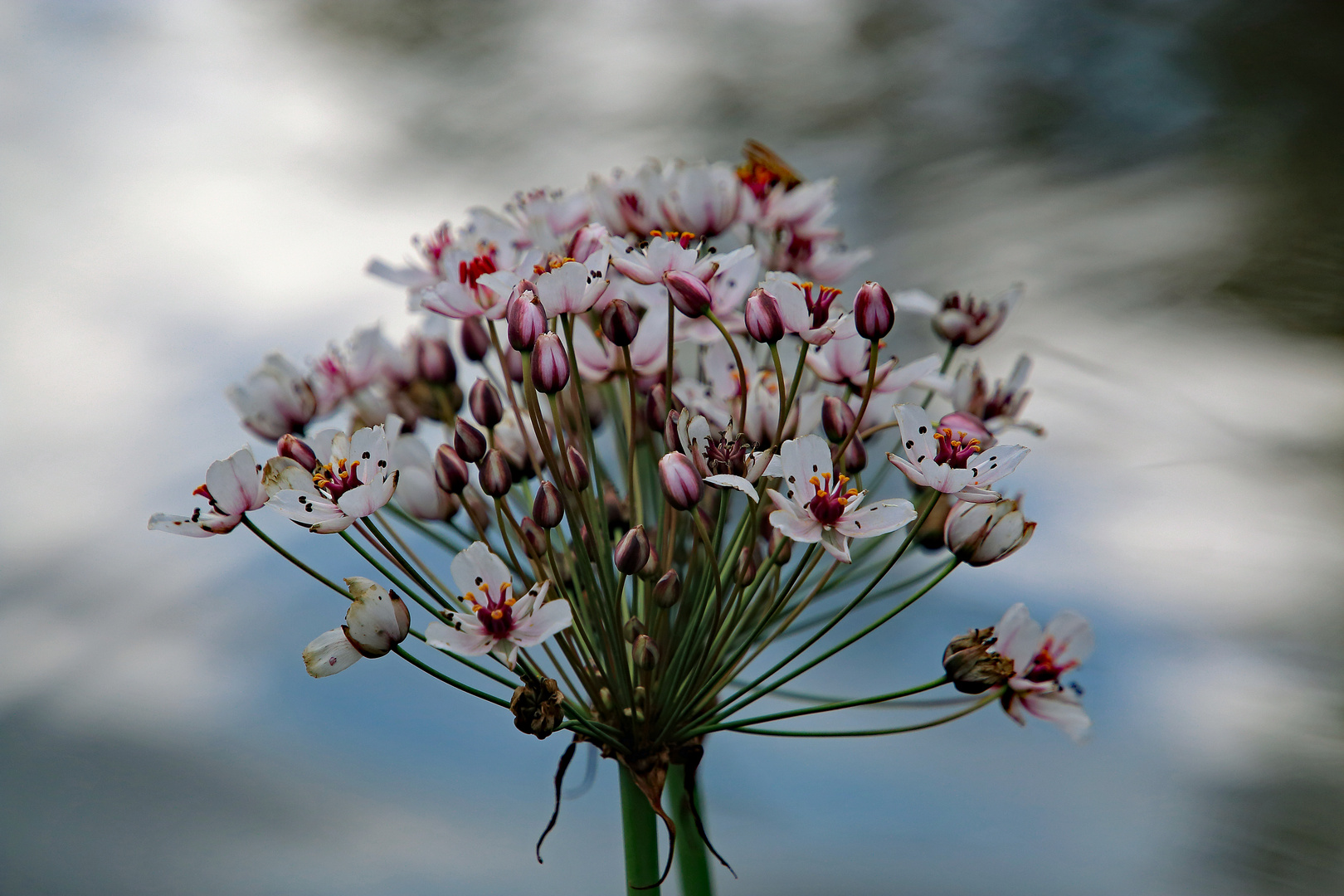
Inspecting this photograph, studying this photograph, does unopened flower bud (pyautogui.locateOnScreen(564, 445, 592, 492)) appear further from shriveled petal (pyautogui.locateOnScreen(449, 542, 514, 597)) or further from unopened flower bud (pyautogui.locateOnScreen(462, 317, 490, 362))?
unopened flower bud (pyautogui.locateOnScreen(462, 317, 490, 362))

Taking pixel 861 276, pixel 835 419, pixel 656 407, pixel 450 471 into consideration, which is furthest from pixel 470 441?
pixel 861 276

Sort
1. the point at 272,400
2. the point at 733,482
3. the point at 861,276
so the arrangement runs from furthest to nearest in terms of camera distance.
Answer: the point at 861,276 → the point at 272,400 → the point at 733,482

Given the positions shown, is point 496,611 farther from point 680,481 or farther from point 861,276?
point 861,276

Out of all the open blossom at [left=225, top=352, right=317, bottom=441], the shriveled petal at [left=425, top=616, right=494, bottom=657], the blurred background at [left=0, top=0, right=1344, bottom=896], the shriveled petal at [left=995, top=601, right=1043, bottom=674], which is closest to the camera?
the shriveled petal at [left=425, top=616, right=494, bottom=657]

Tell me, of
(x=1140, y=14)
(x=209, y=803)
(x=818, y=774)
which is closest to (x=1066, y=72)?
(x=1140, y=14)

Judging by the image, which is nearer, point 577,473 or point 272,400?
point 577,473

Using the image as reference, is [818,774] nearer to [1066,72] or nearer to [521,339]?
[521,339]

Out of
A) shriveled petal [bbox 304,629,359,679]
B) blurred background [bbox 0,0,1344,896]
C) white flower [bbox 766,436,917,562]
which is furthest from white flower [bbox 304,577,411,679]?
blurred background [bbox 0,0,1344,896]
